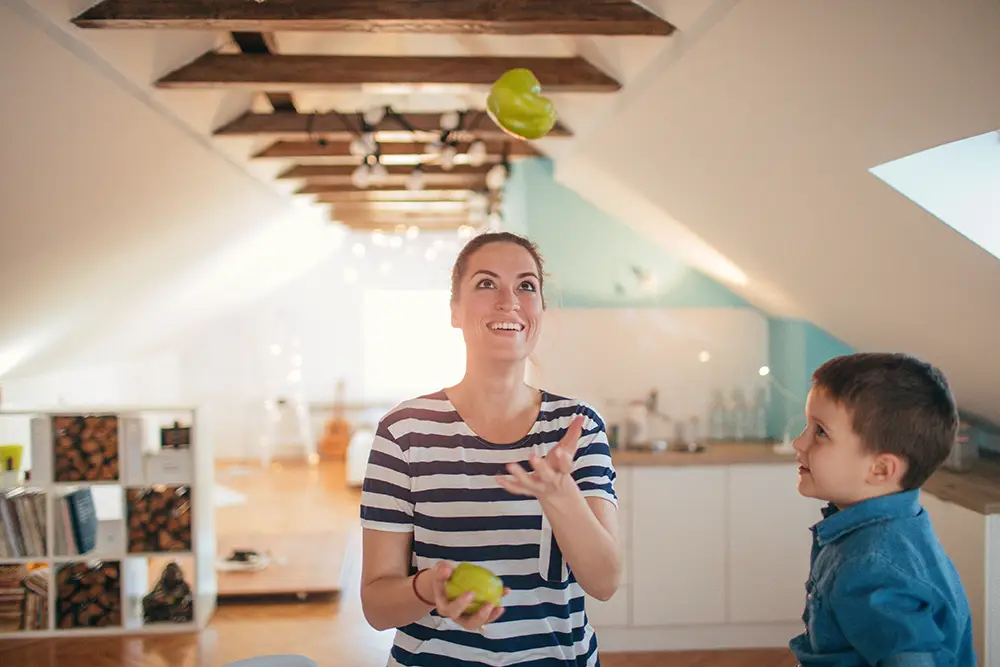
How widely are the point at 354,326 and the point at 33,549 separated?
5.31 metres

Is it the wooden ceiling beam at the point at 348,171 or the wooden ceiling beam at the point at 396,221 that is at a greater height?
the wooden ceiling beam at the point at 396,221

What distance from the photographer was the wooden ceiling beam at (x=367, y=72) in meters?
2.88

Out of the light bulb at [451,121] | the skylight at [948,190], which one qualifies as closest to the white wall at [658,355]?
the light bulb at [451,121]

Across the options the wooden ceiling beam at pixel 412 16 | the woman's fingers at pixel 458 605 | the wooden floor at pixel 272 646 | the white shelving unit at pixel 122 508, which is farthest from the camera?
the white shelving unit at pixel 122 508

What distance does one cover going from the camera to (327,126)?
12.1ft

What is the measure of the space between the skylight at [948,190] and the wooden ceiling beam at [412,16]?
80cm

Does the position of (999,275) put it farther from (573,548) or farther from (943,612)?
(573,548)

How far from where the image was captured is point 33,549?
4.25 m

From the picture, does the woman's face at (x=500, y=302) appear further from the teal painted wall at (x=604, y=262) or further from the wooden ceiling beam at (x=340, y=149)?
the teal painted wall at (x=604, y=262)

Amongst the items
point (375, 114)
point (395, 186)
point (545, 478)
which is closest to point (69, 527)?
point (375, 114)

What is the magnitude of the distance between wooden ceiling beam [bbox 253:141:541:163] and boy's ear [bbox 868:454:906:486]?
9.77ft

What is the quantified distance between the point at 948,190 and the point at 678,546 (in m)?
2.32

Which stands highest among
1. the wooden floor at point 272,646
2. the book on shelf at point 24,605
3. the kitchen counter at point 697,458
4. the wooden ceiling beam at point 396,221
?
the wooden ceiling beam at point 396,221

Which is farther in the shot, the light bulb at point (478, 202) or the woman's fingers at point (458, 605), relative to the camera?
the light bulb at point (478, 202)
